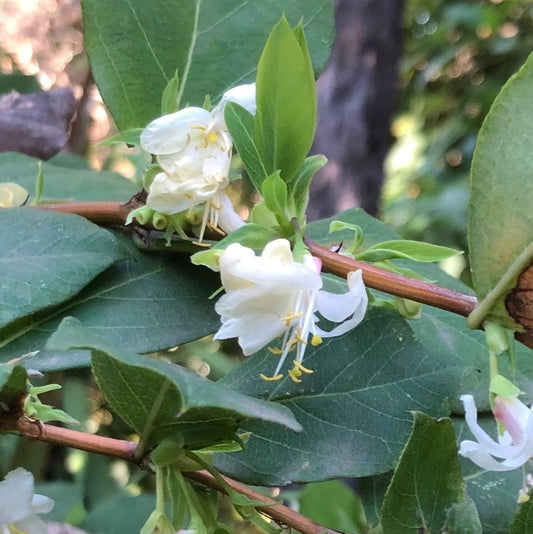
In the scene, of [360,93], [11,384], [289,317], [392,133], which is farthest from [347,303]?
[392,133]

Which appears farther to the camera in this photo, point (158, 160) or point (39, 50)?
point (39, 50)

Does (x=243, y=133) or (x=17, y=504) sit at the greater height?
(x=243, y=133)

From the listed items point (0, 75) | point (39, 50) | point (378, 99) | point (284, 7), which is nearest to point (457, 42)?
point (378, 99)

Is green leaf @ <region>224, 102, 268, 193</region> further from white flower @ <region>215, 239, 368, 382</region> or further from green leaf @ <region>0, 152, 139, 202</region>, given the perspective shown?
green leaf @ <region>0, 152, 139, 202</region>

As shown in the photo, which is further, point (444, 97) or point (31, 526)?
point (444, 97)

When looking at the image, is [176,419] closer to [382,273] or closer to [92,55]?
[382,273]

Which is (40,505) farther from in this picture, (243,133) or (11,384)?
(243,133)
